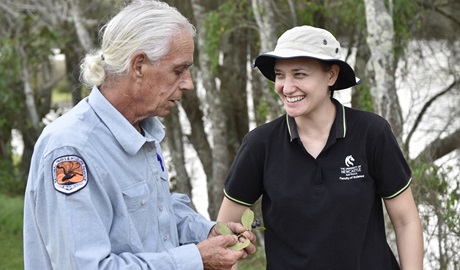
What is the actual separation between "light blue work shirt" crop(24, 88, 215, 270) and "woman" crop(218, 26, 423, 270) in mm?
545

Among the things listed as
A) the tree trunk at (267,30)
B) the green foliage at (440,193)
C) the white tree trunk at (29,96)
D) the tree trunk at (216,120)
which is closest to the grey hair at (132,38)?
the green foliage at (440,193)

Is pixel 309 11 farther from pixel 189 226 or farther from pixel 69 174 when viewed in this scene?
pixel 69 174

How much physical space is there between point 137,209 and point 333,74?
3.70 feet

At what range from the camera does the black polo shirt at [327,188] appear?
3.33m

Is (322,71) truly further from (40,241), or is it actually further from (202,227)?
(40,241)

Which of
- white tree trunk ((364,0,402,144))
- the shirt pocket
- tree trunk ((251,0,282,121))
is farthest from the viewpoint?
tree trunk ((251,0,282,121))

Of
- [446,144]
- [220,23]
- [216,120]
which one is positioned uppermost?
[220,23]

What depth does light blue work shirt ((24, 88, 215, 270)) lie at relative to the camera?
2.65 meters

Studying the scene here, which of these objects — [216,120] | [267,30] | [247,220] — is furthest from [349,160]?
[216,120]

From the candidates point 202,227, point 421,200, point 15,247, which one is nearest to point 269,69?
point 202,227

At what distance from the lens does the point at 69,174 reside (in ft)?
8.78

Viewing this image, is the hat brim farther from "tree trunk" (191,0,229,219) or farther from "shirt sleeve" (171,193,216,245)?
"tree trunk" (191,0,229,219)

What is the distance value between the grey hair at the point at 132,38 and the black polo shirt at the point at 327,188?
30.1 inches

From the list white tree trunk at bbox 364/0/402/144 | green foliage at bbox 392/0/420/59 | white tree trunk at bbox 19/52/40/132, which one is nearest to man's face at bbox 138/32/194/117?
white tree trunk at bbox 364/0/402/144
